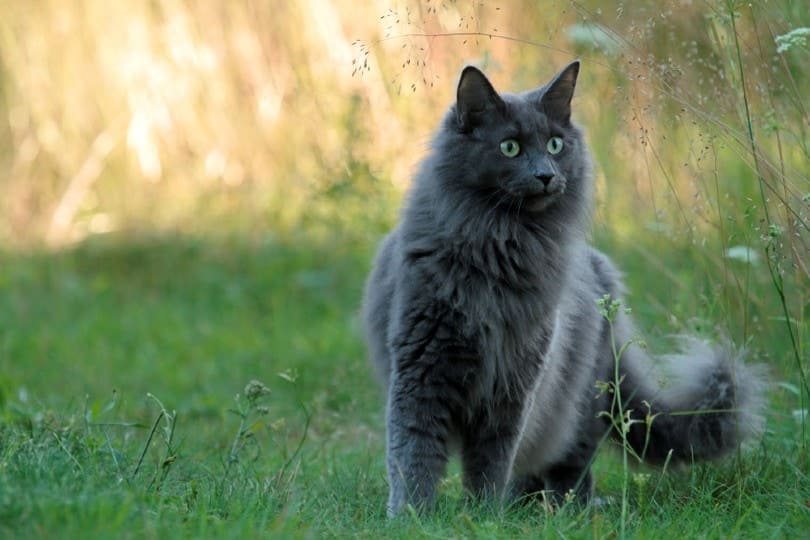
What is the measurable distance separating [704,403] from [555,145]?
3.55 ft

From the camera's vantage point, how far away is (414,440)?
3.39 metres

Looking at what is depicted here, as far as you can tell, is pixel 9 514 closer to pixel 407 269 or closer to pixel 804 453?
pixel 407 269

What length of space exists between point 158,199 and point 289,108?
120 centimetres

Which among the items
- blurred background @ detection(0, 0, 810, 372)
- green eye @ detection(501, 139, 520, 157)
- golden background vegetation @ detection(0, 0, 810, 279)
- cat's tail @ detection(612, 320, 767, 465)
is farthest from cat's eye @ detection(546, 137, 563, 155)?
golden background vegetation @ detection(0, 0, 810, 279)

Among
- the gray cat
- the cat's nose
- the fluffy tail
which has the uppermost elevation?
the cat's nose

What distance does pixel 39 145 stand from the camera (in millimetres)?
8047

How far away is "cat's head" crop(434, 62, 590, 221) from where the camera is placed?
333 cm

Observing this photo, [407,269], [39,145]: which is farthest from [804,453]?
[39,145]

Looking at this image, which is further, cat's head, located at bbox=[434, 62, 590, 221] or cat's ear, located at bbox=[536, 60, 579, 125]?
cat's ear, located at bbox=[536, 60, 579, 125]

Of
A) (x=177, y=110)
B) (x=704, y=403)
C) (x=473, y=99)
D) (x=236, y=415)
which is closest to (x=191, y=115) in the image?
(x=177, y=110)

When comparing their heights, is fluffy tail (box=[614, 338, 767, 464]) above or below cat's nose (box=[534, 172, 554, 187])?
below

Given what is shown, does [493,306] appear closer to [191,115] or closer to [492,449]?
[492,449]

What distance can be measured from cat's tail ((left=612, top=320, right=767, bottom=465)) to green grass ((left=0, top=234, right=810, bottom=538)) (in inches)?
3.2

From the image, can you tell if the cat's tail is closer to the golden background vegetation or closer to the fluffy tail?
the fluffy tail
